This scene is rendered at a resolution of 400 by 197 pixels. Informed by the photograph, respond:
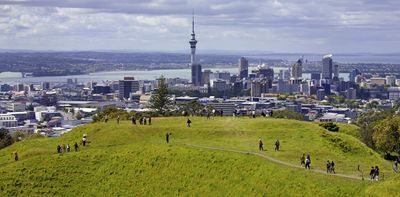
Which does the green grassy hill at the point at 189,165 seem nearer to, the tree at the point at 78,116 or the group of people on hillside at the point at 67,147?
the group of people on hillside at the point at 67,147

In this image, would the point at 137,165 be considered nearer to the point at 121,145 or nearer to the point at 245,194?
the point at 121,145

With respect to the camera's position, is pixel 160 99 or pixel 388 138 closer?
pixel 388 138

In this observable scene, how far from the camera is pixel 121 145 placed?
4556cm

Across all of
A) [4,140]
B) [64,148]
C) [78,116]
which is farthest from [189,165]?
[78,116]

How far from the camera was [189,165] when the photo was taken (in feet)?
133

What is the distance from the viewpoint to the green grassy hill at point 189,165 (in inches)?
1400

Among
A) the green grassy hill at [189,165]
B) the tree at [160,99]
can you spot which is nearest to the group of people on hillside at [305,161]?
the green grassy hill at [189,165]

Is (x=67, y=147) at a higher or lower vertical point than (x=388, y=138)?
higher

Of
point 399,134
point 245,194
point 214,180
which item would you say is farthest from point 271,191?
point 399,134

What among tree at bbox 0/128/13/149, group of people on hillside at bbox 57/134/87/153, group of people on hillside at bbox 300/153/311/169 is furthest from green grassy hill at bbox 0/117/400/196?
tree at bbox 0/128/13/149

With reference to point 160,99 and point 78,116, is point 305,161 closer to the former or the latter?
point 160,99

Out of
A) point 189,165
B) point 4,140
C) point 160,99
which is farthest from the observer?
point 160,99

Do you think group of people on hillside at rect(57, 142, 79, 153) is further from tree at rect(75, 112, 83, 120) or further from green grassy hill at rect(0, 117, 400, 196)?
tree at rect(75, 112, 83, 120)

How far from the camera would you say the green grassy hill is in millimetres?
35562
